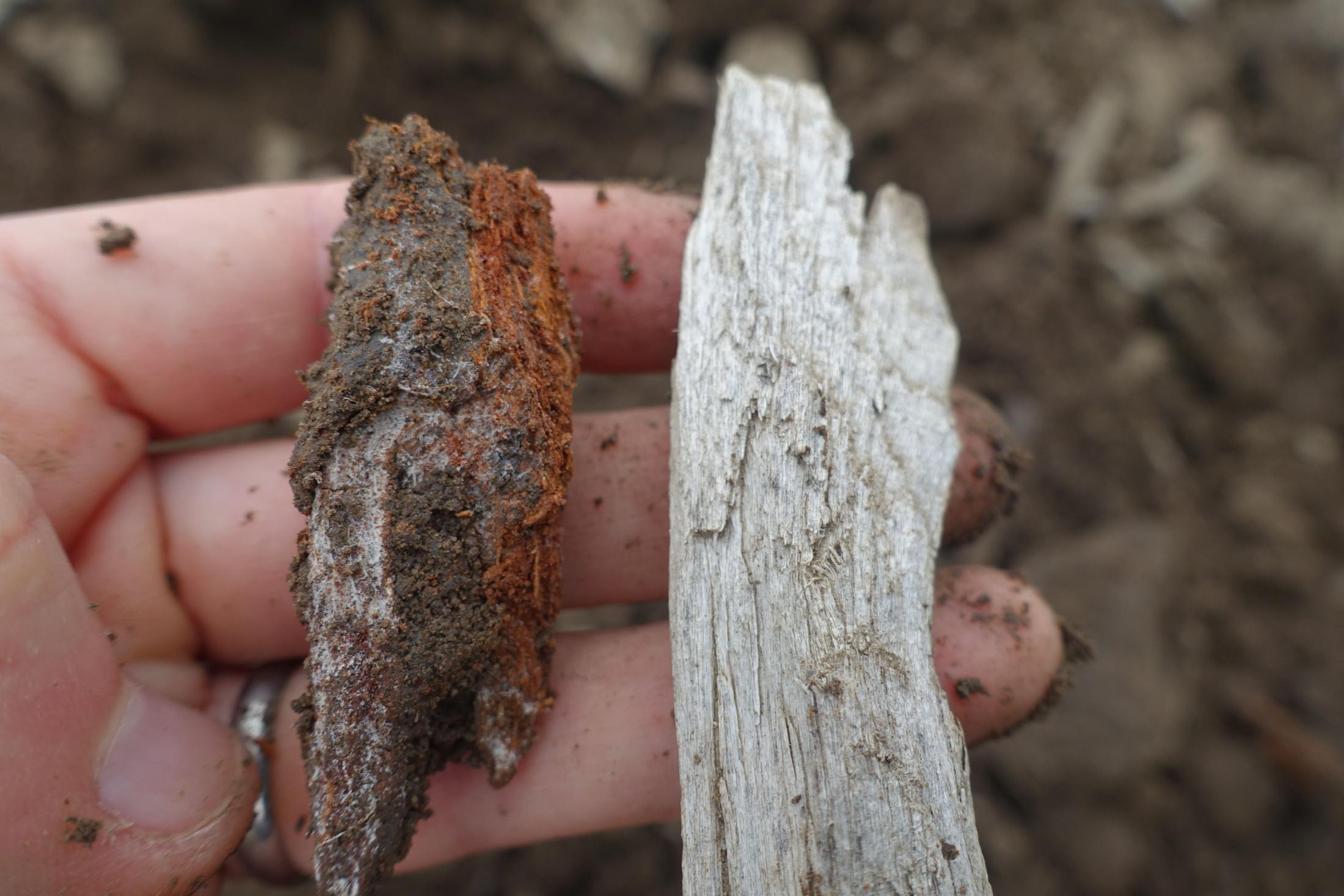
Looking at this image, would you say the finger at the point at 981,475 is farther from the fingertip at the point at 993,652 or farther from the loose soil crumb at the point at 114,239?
the loose soil crumb at the point at 114,239

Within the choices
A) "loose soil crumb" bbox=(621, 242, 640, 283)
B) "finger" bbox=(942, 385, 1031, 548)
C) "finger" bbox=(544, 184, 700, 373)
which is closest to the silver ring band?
"finger" bbox=(544, 184, 700, 373)

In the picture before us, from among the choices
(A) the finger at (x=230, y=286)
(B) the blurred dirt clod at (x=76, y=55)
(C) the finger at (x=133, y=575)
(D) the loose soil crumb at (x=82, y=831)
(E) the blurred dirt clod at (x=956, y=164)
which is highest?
(B) the blurred dirt clod at (x=76, y=55)

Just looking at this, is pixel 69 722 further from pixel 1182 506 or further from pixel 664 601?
pixel 1182 506

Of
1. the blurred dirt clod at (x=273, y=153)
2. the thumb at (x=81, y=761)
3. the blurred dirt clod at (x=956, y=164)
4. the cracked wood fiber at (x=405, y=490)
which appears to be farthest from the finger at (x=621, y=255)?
the blurred dirt clod at (x=273, y=153)

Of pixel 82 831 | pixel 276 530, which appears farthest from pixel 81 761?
pixel 276 530

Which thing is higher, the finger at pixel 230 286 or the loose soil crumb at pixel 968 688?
the finger at pixel 230 286

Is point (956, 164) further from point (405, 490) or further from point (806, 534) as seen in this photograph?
point (405, 490)

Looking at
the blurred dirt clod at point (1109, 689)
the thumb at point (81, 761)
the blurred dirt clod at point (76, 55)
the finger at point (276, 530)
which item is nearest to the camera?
the thumb at point (81, 761)
